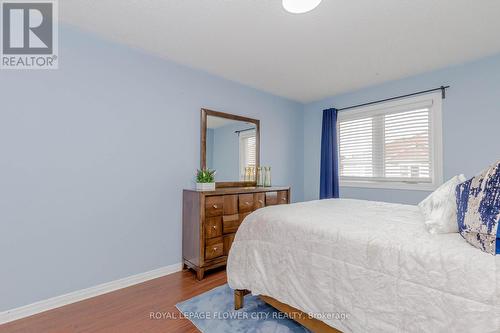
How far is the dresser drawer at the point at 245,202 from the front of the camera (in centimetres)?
291

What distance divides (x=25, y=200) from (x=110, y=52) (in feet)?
5.04

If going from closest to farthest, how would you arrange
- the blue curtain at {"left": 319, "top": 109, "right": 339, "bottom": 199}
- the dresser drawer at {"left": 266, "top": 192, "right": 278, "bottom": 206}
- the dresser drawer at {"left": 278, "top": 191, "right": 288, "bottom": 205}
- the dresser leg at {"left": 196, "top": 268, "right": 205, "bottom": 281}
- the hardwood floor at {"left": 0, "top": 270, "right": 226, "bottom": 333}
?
1. the hardwood floor at {"left": 0, "top": 270, "right": 226, "bottom": 333}
2. the dresser leg at {"left": 196, "top": 268, "right": 205, "bottom": 281}
3. the dresser drawer at {"left": 266, "top": 192, "right": 278, "bottom": 206}
4. the dresser drawer at {"left": 278, "top": 191, "right": 288, "bottom": 205}
5. the blue curtain at {"left": 319, "top": 109, "right": 339, "bottom": 199}

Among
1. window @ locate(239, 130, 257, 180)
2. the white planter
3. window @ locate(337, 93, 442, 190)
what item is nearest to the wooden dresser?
the white planter

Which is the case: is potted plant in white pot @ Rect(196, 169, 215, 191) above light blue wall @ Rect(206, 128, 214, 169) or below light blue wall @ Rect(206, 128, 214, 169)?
below

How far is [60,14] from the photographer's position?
1.99 meters

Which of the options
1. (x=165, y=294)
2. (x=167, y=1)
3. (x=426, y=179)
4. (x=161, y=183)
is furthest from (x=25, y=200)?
(x=426, y=179)

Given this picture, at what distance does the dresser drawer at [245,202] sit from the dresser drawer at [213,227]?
32cm

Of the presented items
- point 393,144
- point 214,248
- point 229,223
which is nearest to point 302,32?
point 229,223

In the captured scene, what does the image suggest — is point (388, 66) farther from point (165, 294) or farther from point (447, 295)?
point (165, 294)

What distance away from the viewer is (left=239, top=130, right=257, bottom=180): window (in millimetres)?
3494

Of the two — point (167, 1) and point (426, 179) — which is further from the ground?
point (167, 1)

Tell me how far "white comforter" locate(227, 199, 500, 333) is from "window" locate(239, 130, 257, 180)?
1.65 metres

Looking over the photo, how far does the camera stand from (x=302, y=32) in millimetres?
2211

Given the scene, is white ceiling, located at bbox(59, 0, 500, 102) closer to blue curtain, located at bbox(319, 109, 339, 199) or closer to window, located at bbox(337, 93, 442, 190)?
window, located at bbox(337, 93, 442, 190)
